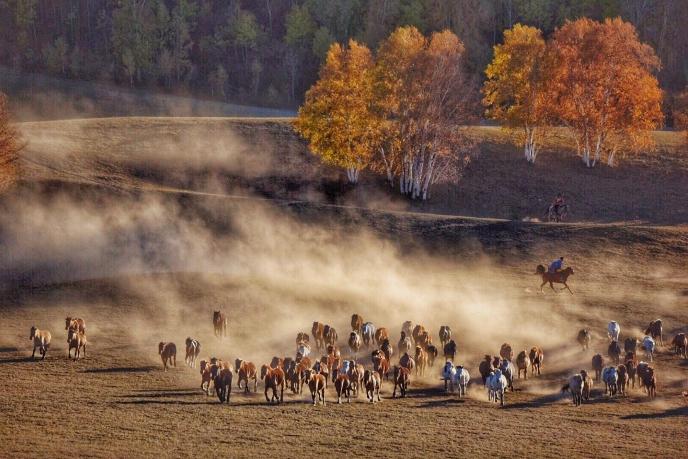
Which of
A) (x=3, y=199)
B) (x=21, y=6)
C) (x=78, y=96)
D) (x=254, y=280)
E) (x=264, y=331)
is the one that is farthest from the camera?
(x=21, y=6)

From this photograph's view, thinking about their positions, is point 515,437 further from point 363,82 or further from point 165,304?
point 363,82

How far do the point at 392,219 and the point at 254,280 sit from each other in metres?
15.3

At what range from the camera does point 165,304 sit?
45312mm

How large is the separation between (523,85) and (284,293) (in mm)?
49491

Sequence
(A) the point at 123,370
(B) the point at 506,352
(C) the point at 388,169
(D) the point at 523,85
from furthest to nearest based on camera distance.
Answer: (D) the point at 523,85 → (C) the point at 388,169 → (B) the point at 506,352 → (A) the point at 123,370

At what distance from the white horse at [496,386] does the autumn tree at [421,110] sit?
4373cm

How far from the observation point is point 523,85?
88.1 meters

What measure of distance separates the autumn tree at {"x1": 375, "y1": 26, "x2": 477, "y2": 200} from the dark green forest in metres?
46.6

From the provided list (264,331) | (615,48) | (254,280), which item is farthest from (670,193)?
(264,331)

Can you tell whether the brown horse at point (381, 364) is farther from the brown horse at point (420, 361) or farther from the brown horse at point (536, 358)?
the brown horse at point (536, 358)

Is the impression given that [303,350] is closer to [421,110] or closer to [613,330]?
[613,330]

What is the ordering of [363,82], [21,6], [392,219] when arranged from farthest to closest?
Answer: [21,6] → [363,82] → [392,219]

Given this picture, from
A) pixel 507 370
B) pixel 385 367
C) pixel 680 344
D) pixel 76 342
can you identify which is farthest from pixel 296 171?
pixel 507 370

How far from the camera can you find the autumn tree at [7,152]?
57.7m
